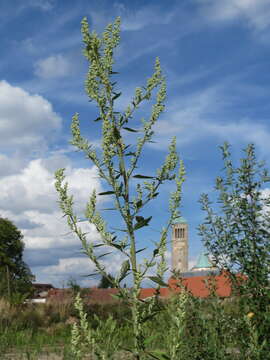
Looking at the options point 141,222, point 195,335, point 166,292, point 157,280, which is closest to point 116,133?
point 141,222

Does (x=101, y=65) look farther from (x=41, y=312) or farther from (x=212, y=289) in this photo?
(x=41, y=312)

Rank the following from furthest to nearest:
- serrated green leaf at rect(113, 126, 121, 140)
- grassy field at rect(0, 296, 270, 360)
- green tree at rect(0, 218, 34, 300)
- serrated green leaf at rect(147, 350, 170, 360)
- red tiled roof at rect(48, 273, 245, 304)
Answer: green tree at rect(0, 218, 34, 300)
red tiled roof at rect(48, 273, 245, 304)
serrated green leaf at rect(113, 126, 121, 140)
grassy field at rect(0, 296, 270, 360)
serrated green leaf at rect(147, 350, 170, 360)

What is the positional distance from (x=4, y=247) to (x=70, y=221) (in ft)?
154

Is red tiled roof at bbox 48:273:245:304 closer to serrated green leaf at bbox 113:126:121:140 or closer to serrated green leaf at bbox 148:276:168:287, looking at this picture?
serrated green leaf at bbox 148:276:168:287

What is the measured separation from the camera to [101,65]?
3400 mm

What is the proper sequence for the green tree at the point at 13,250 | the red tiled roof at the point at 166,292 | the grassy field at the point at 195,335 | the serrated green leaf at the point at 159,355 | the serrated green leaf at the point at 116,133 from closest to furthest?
the serrated green leaf at the point at 159,355
the grassy field at the point at 195,335
the serrated green leaf at the point at 116,133
the red tiled roof at the point at 166,292
the green tree at the point at 13,250

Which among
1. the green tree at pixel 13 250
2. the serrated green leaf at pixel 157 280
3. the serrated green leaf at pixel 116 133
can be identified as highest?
the green tree at pixel 13 250

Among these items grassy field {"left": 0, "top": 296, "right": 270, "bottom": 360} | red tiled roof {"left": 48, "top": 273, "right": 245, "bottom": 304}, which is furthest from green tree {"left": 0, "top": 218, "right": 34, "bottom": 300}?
grassy field {"left": 0, "top": 296, "right": 270, "bottom": 360}

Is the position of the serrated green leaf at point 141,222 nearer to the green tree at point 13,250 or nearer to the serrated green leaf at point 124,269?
the serrated green leaf at point 124,269

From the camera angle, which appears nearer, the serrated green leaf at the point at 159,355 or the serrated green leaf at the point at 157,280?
the serrated green leaf at the point at 159,355

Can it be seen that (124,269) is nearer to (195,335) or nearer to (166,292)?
(195,335)

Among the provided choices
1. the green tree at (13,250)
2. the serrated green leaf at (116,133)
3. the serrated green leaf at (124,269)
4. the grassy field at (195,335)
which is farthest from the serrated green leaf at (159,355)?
the green tree at (13,250)

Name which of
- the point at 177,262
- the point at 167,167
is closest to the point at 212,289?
the point at 167,167

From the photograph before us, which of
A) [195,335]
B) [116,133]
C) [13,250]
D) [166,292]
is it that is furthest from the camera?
[13,250]
